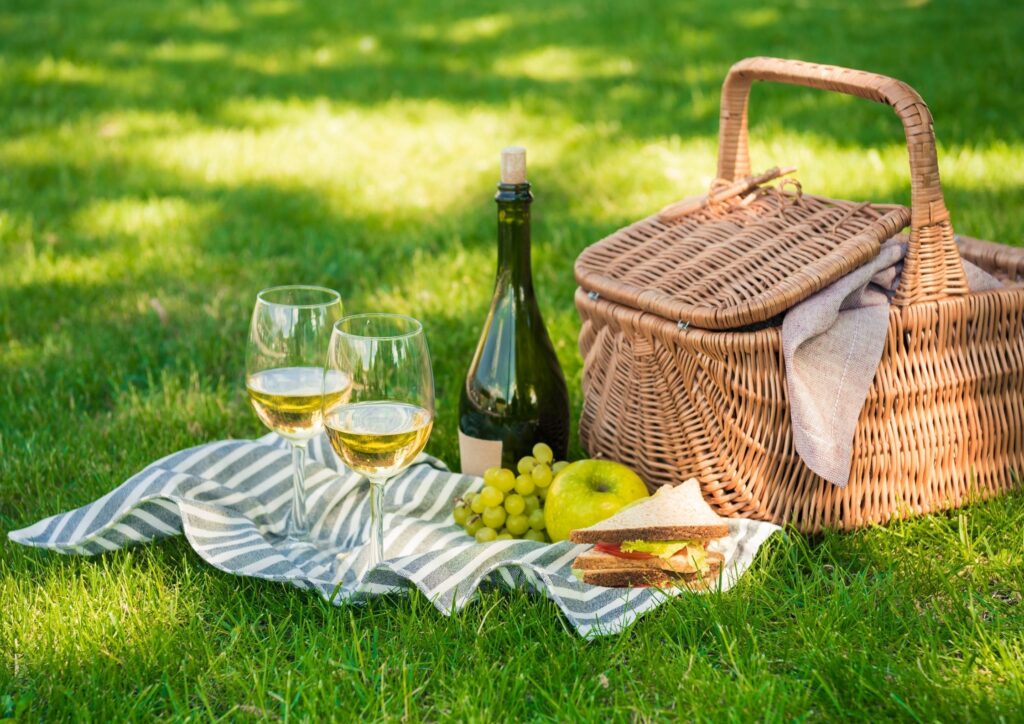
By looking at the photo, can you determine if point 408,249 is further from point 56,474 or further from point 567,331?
point 56,474

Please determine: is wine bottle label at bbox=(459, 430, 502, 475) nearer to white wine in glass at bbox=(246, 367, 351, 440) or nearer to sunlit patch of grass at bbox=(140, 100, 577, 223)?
white wine in glass at bbox=(246, 367, 351, 440)

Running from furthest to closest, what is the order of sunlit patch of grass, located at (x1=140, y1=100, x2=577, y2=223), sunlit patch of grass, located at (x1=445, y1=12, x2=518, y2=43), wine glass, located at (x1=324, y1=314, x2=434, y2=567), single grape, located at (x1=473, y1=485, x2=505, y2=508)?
sunlit patch of grass, located at (x1=445, y1=12, x2=518, y2=43) → sunlit patch of grass, located at (x1=140, y1=100, x2=577, y2=223) → single grape, located at (x1=473, y1=485, x2=505, y2=508) → wine glass, located at (x1=324, y1=314, x2=434, y2=567)

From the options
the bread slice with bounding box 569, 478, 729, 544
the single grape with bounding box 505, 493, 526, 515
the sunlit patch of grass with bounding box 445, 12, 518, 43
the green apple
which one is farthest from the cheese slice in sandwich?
the sunlit patch of grass with bounding box 445, 12, 518, 43

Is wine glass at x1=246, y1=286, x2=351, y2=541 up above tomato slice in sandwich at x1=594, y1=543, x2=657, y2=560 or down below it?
above

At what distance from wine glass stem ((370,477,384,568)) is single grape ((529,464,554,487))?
37 centimetres

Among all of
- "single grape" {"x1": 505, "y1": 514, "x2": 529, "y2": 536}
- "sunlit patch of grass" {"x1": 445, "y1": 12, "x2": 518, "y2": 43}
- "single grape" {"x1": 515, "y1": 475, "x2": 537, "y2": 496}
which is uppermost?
"sunlit patch of grass" {"x1": 445, "y1": 12, "x2": 518, "y2": 43}

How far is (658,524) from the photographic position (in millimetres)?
2113

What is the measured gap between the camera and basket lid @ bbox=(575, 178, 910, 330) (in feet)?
7.37

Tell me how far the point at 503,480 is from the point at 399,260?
75.3 inches

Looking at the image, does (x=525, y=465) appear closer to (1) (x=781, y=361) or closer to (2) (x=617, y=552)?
(2) (x=617, y=552)

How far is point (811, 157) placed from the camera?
185 inches

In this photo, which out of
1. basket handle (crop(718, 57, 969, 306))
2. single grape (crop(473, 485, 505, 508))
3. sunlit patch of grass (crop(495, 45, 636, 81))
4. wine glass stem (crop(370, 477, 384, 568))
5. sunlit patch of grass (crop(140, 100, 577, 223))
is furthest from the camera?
sunlit patch of grass (crop(495, 45, 636, 81))

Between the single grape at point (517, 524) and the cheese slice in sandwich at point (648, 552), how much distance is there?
243 millimetres

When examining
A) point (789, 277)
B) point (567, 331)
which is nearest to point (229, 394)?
point (567, 331)
